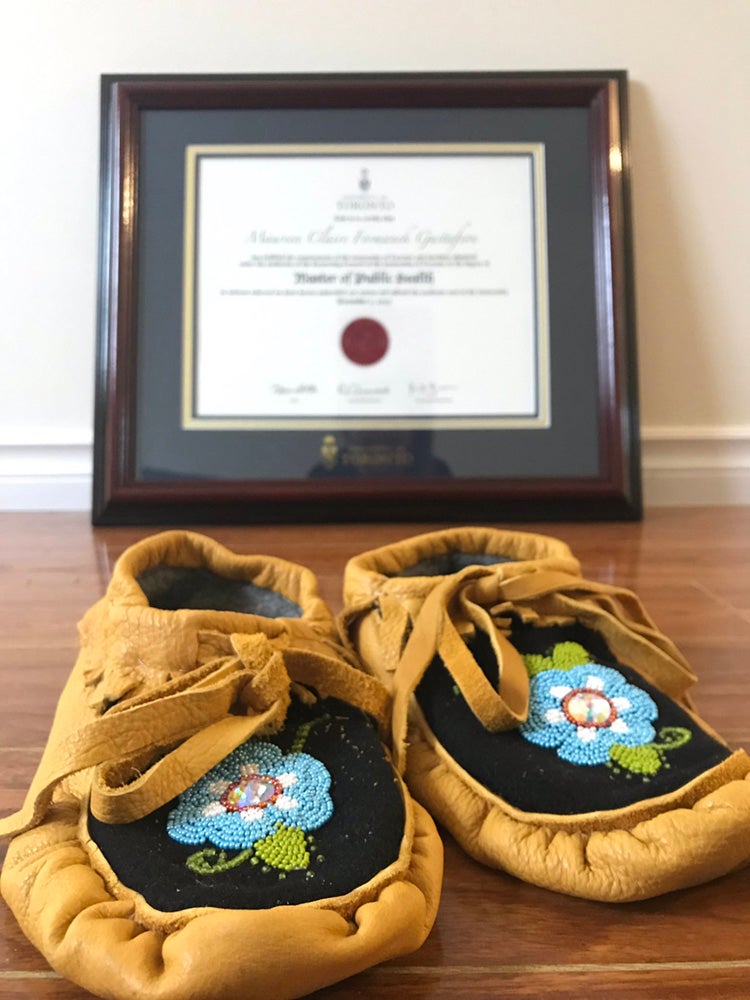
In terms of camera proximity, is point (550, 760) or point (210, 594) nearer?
point (550, 760)

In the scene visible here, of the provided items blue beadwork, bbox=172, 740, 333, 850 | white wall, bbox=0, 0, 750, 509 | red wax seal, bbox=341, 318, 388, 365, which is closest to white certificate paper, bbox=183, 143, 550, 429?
red wax seal, bbox=341, 318, 388, 365

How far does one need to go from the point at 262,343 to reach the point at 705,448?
64cm

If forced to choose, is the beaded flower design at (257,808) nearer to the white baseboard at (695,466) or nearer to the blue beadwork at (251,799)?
the blue beadwork at (251,799)

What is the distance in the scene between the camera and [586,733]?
1.40ft

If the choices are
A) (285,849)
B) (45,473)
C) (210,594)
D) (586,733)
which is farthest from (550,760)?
(45,473)

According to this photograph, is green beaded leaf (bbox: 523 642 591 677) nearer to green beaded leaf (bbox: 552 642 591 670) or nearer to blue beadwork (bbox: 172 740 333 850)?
green beaded leaf (bbox: 552 642 591 670)

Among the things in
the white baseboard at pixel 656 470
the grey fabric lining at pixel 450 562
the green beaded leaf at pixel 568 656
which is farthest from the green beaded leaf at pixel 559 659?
the white baseboard at pixel 656 470

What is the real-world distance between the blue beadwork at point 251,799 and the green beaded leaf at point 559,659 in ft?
0.48

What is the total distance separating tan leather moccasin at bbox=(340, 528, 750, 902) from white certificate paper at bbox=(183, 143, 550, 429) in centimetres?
55

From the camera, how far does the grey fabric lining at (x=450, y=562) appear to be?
0.59 meters

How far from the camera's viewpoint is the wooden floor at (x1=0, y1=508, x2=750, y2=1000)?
0.32 metres

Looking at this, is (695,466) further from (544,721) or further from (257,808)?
(257,808)

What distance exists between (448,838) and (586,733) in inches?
3.4

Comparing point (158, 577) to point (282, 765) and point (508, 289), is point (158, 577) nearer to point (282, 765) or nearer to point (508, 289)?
point (282, 765)
